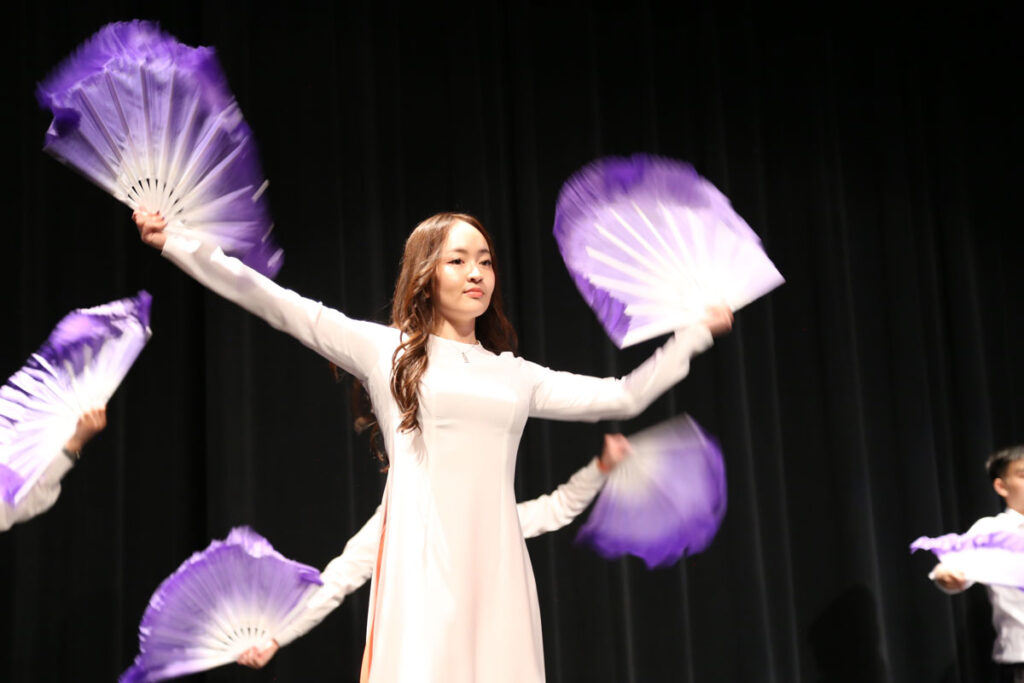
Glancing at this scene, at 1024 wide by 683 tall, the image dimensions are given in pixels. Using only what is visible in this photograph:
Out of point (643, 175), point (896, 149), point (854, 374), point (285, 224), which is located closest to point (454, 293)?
point (643, 175)

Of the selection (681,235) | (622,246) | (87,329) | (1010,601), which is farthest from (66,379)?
(1010,601)

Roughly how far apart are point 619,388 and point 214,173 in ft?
3.05

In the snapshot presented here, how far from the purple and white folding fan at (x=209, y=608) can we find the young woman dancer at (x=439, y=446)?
42 cm

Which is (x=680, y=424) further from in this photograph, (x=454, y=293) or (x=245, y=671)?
(x=245, y=671)

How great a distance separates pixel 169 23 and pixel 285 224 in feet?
2.56

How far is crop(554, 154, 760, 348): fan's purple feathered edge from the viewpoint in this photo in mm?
2365

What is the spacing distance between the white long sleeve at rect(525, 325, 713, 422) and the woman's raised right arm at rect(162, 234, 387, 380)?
0.35 m

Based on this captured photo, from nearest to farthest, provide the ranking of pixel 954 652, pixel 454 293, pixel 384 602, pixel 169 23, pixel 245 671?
pixel 384 602 < pixel 454 293 < pixel 245 671 < pixel 169 23 < pixel 954 652

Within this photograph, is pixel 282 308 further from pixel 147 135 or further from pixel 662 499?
pixel 662 499

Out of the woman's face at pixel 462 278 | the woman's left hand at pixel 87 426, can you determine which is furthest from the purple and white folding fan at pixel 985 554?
the woman's left hand at pixel 87 426

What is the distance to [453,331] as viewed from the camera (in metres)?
2.15

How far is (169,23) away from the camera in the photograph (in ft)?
11.8

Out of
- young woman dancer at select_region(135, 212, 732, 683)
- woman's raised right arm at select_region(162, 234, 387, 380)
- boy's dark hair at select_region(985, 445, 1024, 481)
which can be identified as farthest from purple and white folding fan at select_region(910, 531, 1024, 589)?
woman's raised right arm at select_region(162, 234, 387, 380)

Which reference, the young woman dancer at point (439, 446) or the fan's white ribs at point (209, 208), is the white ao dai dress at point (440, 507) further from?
the fan's white ribs at point (209, 208)
